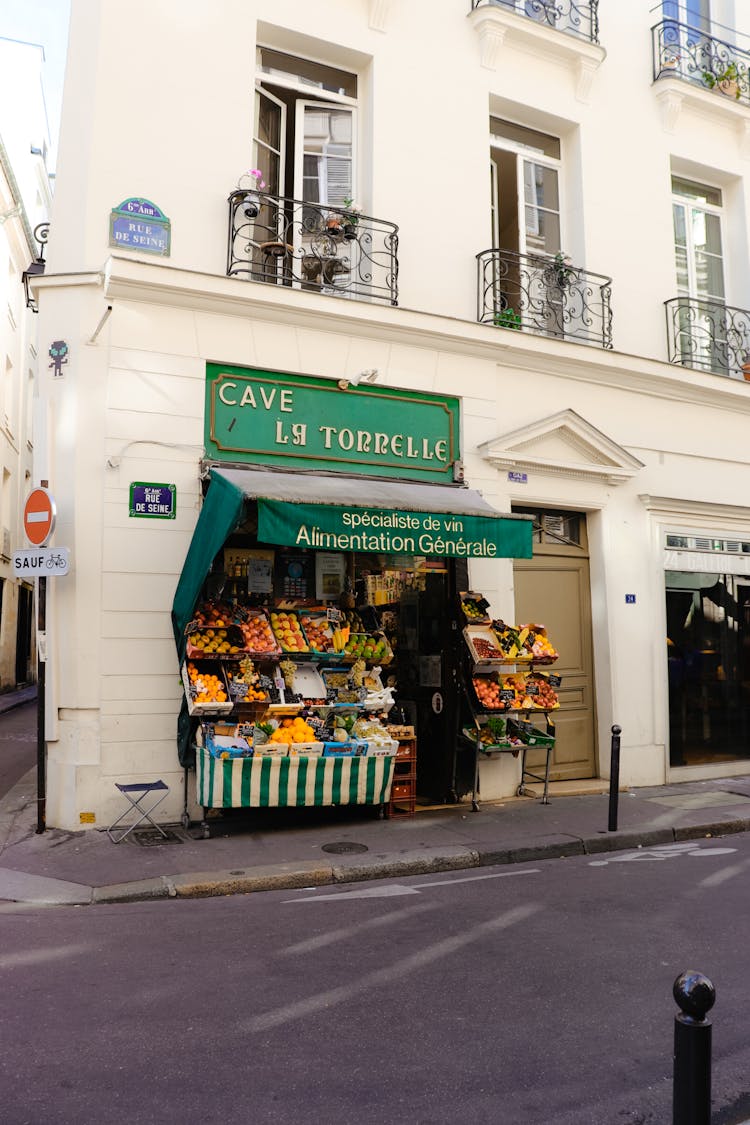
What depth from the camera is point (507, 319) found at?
1022 centimetres

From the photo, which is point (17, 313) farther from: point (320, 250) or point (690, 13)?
point (690, 13)

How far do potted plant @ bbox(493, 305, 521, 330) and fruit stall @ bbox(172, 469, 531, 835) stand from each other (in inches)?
92.2

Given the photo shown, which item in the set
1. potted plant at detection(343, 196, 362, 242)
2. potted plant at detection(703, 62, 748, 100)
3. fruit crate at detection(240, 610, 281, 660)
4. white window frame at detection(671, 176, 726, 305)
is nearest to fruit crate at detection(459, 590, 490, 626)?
fruit crate at detection(240, 610, 281, 660)

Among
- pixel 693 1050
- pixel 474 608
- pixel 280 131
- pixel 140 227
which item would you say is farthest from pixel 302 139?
Answer: pixel 693 1050

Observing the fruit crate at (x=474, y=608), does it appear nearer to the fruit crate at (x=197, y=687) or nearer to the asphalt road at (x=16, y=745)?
the fruit crate at (x=197, y=687)

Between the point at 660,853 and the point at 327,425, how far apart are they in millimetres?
5002

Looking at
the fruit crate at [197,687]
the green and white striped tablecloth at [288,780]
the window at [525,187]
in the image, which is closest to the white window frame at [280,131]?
the window at [525,187]

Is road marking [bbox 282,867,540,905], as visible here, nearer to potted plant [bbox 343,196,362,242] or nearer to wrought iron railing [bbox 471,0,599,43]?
potted plant [bbox 343,196,362,242]

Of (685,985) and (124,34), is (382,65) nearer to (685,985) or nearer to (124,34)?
(124,34)

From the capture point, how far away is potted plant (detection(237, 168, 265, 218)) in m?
8.64

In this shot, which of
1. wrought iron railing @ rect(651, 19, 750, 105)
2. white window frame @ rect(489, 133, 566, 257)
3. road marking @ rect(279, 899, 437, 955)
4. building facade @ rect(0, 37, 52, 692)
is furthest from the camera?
building facade @ rect(0, 37, 52, 692)

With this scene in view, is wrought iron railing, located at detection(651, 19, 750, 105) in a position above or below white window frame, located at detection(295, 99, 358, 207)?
above

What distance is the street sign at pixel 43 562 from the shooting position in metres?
7.27

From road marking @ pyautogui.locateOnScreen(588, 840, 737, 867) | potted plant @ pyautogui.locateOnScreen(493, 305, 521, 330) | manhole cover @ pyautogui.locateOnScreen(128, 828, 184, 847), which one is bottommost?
road marking @ pyautogui.locateOnScreen(588, 840, 737, 867)
